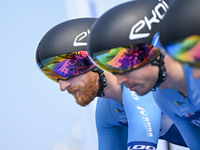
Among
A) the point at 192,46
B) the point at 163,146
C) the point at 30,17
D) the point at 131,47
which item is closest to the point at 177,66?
the point at 131,47

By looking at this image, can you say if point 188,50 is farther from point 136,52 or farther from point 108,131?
point 108,131

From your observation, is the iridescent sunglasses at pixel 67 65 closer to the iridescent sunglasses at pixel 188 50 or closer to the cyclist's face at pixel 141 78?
the cyclist's face at pixel 141 78

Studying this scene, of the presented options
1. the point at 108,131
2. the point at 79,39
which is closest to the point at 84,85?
the point at 79,39

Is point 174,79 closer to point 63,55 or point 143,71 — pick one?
point 143,71

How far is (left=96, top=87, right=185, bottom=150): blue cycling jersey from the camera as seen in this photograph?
2.43 meters

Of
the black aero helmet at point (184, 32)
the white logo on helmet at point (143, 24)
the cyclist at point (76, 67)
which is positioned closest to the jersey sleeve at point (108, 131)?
the cyclist at point (76, 67)

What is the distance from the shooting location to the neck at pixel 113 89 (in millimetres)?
2889

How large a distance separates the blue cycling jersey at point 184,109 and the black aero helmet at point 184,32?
541 millimetres

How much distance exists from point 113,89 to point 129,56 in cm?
Answer: 85

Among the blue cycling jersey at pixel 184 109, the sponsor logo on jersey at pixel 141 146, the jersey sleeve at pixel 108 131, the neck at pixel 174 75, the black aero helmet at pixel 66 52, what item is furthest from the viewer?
the jersey sleeve at pixel 108 131

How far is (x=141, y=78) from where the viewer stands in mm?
2109

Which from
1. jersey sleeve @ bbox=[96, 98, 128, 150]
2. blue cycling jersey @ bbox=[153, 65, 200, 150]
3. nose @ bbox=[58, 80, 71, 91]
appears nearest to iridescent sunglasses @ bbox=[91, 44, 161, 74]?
blue cycling jersey @ bbox=[153, 65, 200, 150]

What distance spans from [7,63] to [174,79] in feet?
12.6

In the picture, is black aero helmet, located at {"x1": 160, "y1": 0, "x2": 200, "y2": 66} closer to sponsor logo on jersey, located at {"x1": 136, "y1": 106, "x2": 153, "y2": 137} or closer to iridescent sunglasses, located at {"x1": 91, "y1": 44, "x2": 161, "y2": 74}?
iridescent sunglasses, located at {"x1": 91, "y1": 44, "x2": 161, "y2": 74}
